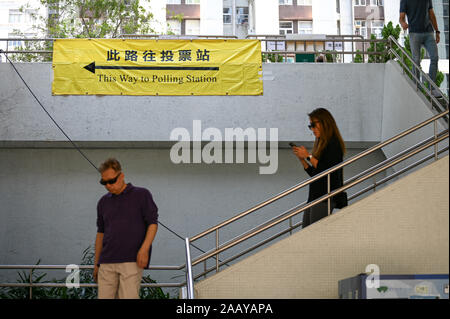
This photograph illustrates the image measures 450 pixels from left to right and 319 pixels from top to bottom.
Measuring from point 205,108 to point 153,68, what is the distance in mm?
1211

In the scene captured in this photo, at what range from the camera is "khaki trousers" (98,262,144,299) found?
4.22 metres

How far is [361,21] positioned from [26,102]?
2024cm

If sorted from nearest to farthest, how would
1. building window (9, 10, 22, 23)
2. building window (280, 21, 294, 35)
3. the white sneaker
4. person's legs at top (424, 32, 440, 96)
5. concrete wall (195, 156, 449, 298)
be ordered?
concrete wall (195, 156, 449, 298) < the white sneaker < person's legs at top (424, 32, 440, 96) < building window (280, 21, 294, 35) < building window (9, 10, 22, 23)

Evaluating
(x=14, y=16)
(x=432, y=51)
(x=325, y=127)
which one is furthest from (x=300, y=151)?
(x=14, y=16)

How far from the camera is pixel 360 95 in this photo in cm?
952

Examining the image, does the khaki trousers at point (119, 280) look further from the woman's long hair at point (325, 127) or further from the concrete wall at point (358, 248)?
the woman's long hair at point (325, 127)

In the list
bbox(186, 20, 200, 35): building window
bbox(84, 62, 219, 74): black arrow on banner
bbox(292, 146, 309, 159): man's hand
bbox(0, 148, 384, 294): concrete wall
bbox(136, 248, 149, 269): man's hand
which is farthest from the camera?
bbox(186, 20, 200, 35): building window

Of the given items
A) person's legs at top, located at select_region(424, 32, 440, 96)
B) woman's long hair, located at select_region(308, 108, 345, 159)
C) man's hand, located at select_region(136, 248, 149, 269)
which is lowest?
man's hand, located at select_region(136, 248, 149, 269)

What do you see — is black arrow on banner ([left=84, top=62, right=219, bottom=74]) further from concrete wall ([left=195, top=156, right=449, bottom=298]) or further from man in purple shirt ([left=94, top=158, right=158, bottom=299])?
man in purple shirt ([left=94, top=158, right=158, bottom=299])

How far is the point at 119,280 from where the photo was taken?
14.0ft

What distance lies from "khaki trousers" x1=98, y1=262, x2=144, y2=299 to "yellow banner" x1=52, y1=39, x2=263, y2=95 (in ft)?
18.0

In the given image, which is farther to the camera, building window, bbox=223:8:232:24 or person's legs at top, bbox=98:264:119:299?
building window, bbox=223:8:232:24

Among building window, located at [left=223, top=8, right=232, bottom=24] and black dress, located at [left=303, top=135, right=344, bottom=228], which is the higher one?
building window, located at [left=223, top=8, right=232, bottom=24]

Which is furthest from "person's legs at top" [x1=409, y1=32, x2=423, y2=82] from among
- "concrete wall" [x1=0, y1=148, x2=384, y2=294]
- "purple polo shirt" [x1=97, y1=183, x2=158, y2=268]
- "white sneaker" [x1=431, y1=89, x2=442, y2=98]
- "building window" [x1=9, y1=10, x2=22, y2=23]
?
"building window" [x1=9, y1=10, x2=22, y2=23]
